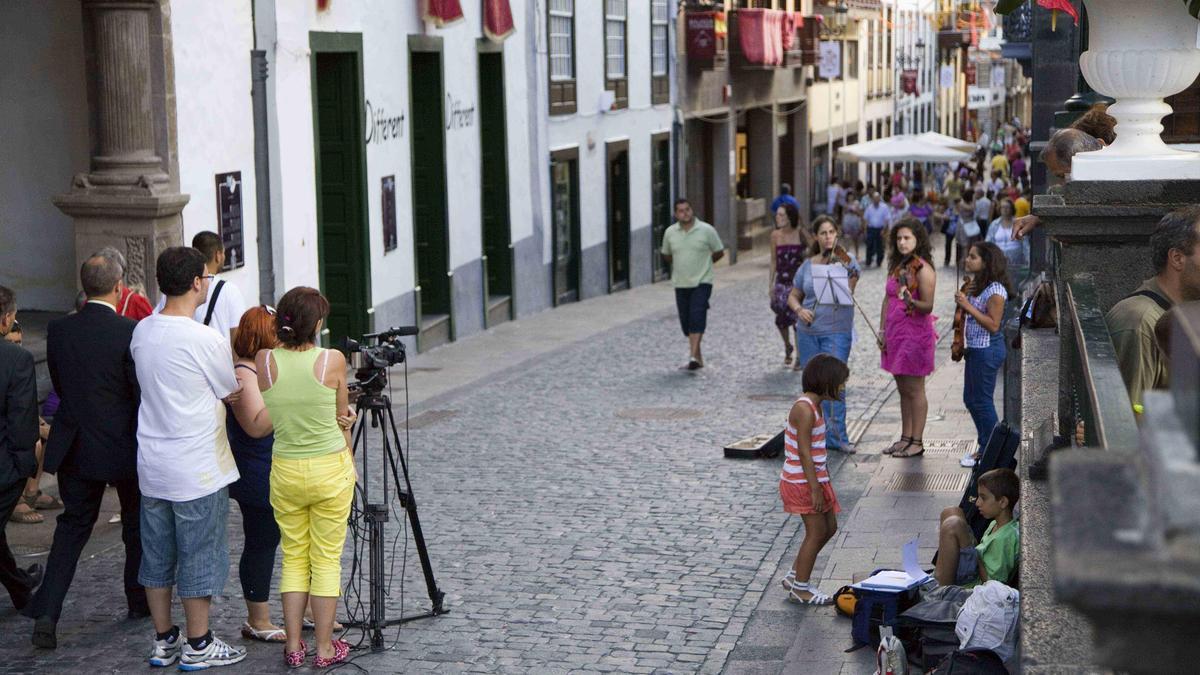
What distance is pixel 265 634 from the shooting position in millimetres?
7469

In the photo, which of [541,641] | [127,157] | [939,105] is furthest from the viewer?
[939,105]

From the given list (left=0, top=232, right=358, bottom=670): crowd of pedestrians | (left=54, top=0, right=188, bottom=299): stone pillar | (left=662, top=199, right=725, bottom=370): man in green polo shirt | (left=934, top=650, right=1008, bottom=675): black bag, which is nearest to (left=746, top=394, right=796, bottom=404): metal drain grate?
(left=662, top=199, right=725, bottom=370): man in green polo shirt

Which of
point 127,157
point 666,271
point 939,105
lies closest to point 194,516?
point 127,157

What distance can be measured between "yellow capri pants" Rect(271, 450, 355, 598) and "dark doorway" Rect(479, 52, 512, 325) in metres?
15.1

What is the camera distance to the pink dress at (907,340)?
1160 cm

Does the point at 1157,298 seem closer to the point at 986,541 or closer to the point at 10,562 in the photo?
the point at 986,541

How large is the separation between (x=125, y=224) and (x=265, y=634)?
556cm

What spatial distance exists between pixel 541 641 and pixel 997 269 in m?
4.90

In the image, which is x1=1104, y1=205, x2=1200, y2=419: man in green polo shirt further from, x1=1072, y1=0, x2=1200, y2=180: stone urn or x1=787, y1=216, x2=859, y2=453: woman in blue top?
x1=787, y1=216, x2=859, y2=453: woman in blue top

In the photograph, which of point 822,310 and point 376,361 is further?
point 822,310

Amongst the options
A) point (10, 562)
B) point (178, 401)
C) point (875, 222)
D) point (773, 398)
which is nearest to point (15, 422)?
point (10, 562)

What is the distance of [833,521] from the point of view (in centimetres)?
819

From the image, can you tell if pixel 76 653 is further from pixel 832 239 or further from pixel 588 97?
pixel 588 97

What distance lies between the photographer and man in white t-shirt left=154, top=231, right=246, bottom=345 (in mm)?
8844
